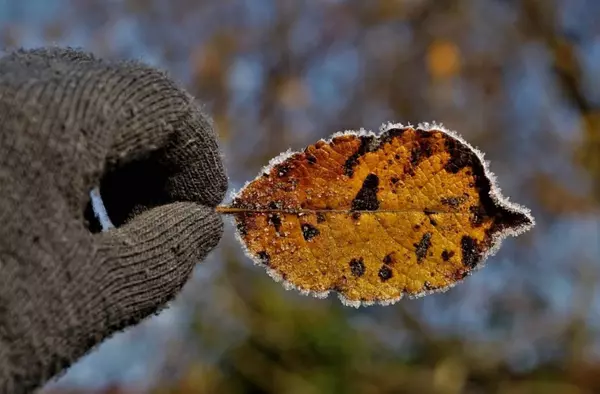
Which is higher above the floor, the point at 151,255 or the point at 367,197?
the point at 367,197

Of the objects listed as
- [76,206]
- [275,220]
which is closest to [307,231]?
[275,220]

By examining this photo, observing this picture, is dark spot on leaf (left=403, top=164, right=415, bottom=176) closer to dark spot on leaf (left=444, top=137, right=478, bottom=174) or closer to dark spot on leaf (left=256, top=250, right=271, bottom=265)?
dark spot on leaf (left=444, top=137, right=478, bottom=174)

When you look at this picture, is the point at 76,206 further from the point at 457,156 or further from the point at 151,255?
the point at 457,156

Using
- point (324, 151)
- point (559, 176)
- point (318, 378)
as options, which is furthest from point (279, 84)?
point (324, 151)

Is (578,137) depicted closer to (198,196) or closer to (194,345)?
(194,345)

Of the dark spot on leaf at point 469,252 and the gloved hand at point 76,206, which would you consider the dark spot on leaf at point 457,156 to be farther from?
the gloved hand at point 76,206

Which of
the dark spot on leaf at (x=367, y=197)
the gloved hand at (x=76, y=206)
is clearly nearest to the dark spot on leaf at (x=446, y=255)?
the dark spot on leaf at (x=367, y=197)

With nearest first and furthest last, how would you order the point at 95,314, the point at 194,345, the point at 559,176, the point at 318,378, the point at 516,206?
the point at 95,314 → the point at 516,206 → the point at 318,378 → the point at 194,345 → the point at 559,176
